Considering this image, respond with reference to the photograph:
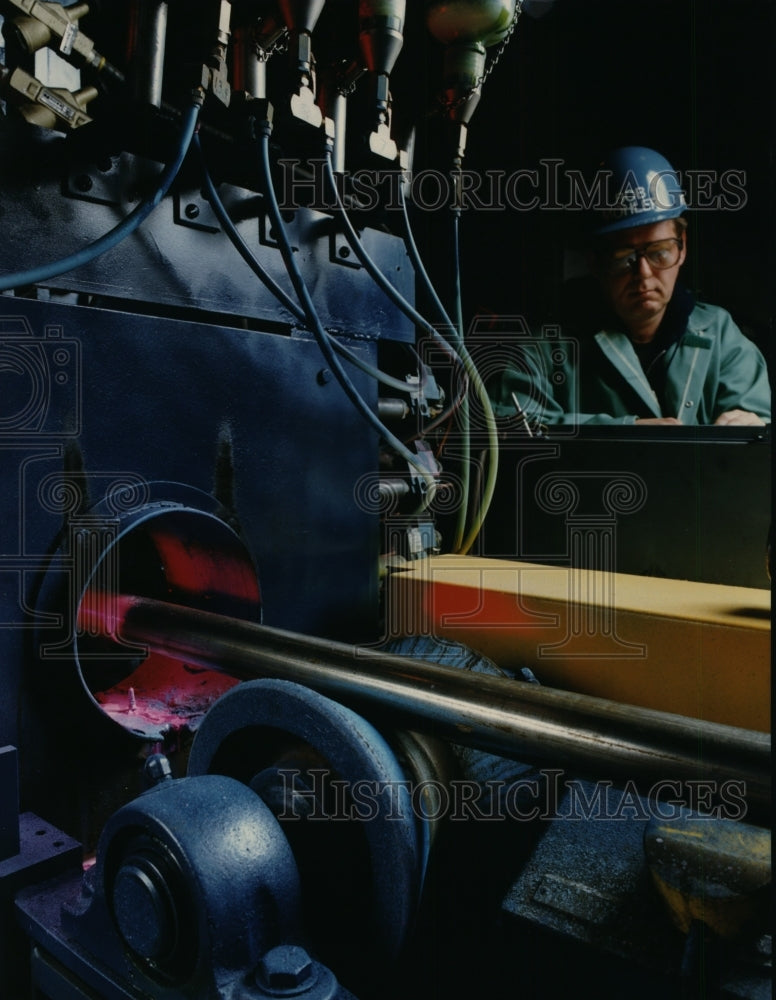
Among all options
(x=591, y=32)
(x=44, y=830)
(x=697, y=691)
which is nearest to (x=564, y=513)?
(x=697, y=691)

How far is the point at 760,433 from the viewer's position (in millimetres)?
1634

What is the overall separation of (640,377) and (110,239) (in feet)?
7.07

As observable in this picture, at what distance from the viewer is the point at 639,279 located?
2615 millimetres

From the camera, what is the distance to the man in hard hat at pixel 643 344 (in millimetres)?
2562

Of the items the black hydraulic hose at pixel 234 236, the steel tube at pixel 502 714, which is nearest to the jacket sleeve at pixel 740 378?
the black hydraulic hose at pixel 234 236

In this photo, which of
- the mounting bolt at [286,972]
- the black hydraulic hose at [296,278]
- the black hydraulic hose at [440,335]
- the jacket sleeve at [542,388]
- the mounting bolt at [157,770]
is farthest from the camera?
the jacket sleeve at [542,388]

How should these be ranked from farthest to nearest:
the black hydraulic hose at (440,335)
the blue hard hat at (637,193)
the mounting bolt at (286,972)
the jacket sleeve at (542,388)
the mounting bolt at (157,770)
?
1. the blue hard hat at (637,193)
2. the jacket sleeve at (542,388)
3. the black hydraulic hose at (440,335)
4. the mounting bolt at (157,770)
5. the mounting bolt at (286,972)

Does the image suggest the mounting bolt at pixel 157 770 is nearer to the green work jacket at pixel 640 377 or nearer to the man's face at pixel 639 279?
the green work jacket at pixel 640 377

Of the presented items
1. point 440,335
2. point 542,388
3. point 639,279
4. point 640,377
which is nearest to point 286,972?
point 440,335

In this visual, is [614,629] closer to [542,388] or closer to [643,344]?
[542,388]

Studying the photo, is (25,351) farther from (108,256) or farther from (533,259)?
(533,259)

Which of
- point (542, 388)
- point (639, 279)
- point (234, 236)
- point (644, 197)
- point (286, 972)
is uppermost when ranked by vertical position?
point (644, 197)

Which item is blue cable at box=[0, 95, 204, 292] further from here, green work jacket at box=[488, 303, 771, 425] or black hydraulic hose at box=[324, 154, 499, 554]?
green work jacket at box=[488, 303, 771, 425]

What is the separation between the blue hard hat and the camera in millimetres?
2529
